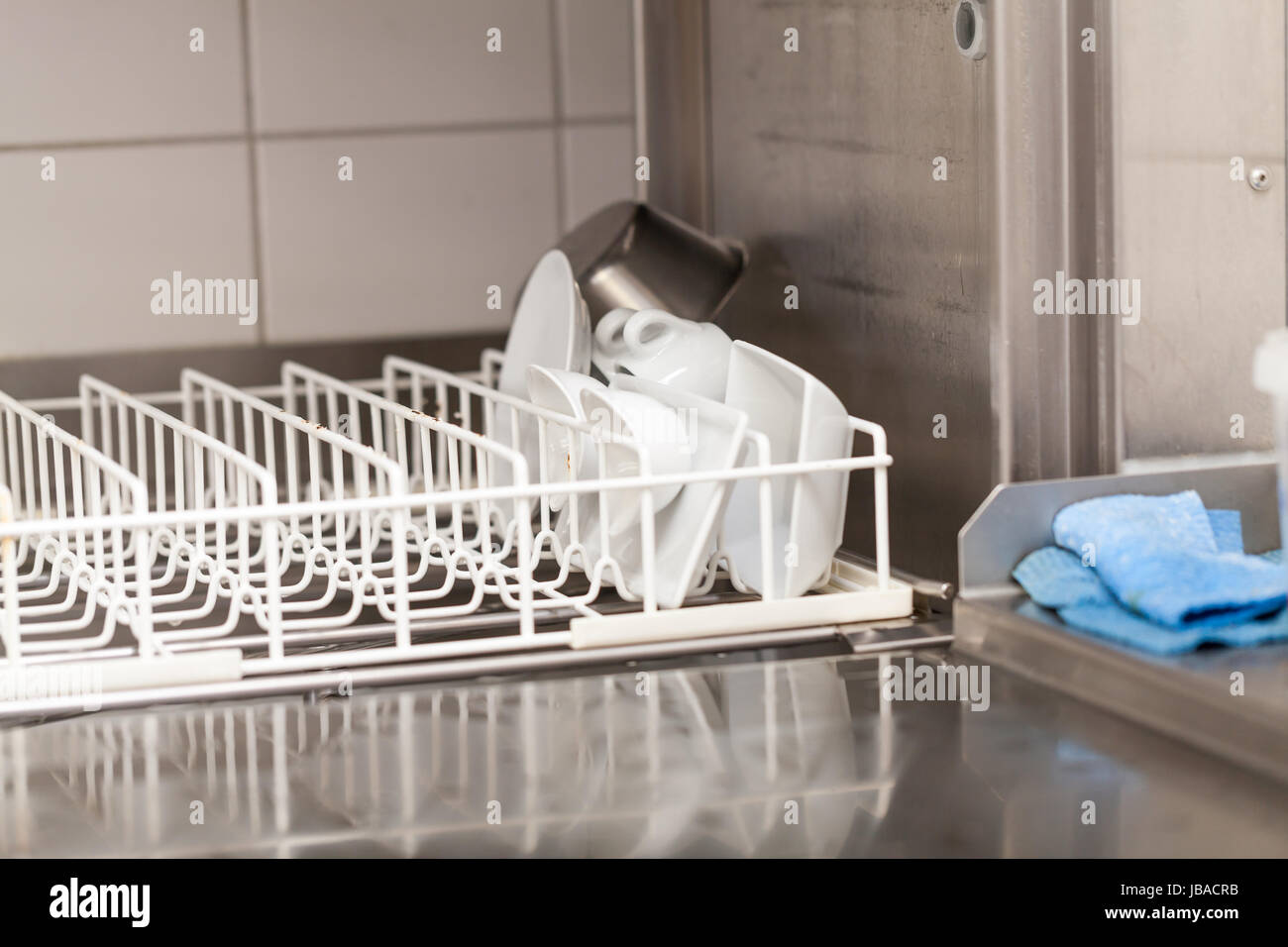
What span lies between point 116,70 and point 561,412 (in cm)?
67

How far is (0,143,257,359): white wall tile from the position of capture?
139cm

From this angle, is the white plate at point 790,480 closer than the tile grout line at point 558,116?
Yes

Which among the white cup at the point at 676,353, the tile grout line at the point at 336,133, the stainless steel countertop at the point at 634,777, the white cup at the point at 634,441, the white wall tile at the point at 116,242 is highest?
the tile grout line at the point at 336,133

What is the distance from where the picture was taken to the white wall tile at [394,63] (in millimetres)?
1431

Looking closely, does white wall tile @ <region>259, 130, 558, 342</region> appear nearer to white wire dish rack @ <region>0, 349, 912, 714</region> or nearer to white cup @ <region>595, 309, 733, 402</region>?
white wire dish rack @ <region>0, 349, 912, 714</region>

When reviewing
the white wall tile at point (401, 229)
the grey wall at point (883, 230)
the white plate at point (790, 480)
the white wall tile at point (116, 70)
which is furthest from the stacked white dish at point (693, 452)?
the white wall tile at point (116, 70)

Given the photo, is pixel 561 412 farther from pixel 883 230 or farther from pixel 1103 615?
pixel 1103 615

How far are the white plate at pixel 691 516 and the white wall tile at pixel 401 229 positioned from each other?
582mm

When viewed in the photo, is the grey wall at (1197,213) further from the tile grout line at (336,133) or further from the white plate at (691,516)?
the tile grout line at (336,133)

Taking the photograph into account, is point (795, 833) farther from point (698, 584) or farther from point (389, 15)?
point (389, 15)

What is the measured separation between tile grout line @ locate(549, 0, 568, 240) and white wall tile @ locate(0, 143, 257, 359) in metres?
0.30

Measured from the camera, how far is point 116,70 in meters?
1.40

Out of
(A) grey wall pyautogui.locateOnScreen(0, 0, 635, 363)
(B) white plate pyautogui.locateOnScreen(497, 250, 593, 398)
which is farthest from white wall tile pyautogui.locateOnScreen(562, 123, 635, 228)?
(B) white plate pyautogui.locateOnScreen(497, 250, 593, 398)

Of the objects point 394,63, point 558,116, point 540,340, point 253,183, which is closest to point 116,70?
point 253,183
